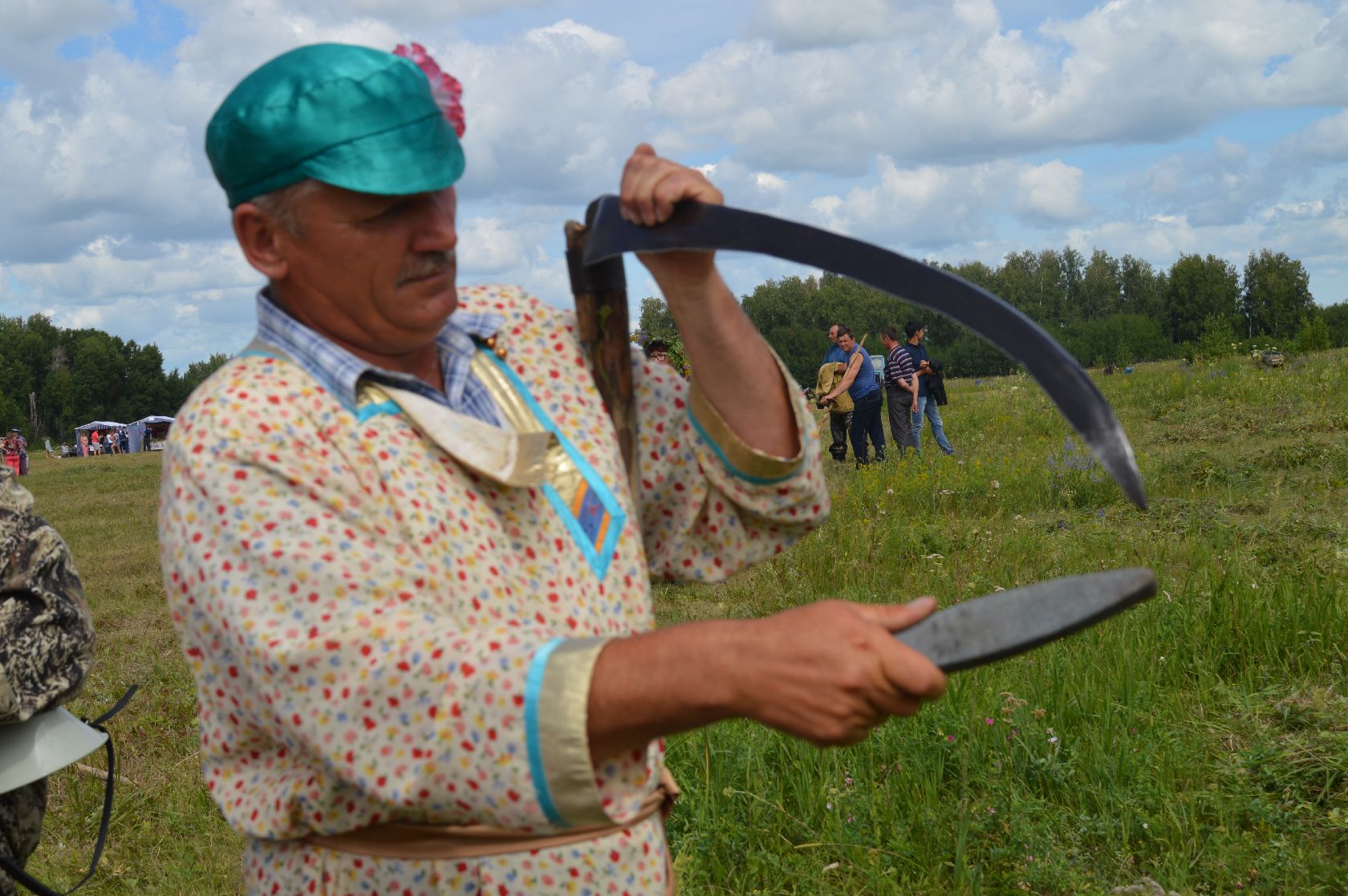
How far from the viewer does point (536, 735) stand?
109 cm

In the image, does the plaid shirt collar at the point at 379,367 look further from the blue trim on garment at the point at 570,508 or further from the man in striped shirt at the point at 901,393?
the man in striped shirt at the point at 901,393

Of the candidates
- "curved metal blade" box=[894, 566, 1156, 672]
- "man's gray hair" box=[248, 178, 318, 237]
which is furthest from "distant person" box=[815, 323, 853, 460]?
"curved metal blade" box=[894, 566, 1156, 672]

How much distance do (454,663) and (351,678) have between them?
0.35 ft

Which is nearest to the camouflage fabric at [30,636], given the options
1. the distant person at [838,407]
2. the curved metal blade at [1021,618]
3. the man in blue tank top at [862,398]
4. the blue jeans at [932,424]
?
the curved metal blade at [1021,618]

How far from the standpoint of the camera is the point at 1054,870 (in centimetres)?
316

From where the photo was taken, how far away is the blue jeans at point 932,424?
41.1 feet

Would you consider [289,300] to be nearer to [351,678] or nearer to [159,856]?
[351,678]

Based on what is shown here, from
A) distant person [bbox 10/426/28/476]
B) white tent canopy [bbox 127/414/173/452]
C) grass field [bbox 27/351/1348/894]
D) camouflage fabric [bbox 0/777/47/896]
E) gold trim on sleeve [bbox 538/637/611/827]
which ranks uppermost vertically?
white tent canopy [bbox 127/414/173/452]

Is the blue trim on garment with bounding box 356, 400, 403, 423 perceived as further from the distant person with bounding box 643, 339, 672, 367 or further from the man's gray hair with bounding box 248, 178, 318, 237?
the distant person with bounding box 643, 339, 672, 367

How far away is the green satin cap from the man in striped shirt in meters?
10.8

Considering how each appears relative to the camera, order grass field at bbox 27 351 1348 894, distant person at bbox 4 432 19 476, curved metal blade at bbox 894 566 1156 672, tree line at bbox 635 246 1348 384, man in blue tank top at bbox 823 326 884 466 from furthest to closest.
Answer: tree line at bbox 635 246 1348 384
distant person at bbox 4 432 19 476
man in blue tank top at bbox 823 326 884 466
grass field at bbox 27 351 1348 894
curved metal blade at bbox 894 566 1156 672

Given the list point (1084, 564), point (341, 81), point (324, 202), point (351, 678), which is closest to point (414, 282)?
point (324, 202)

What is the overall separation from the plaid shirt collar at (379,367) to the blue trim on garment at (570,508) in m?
0.05

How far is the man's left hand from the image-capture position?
1.46 metres
